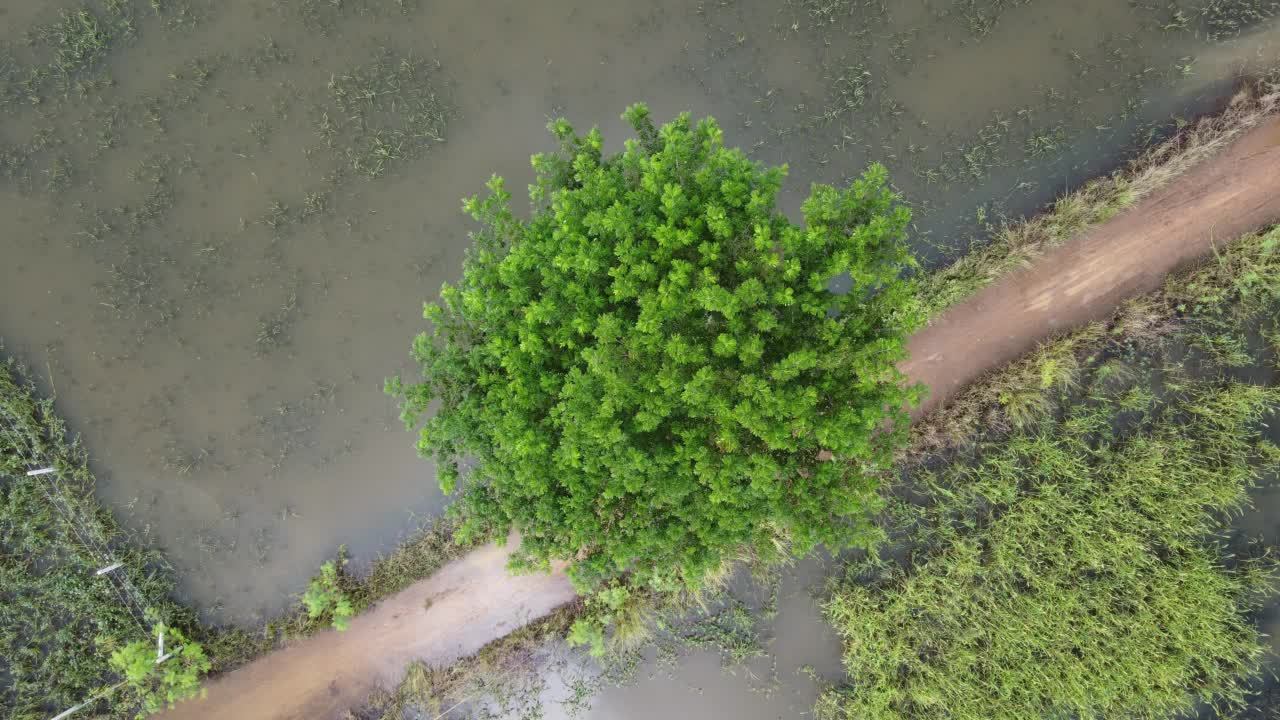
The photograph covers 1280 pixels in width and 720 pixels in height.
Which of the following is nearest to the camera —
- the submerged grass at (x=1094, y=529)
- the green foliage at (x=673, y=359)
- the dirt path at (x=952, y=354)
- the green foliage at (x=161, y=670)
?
the green foliage at (x=673, y=359)

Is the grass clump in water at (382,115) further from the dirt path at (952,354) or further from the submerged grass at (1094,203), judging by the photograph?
the submerged grass at (1094,203)

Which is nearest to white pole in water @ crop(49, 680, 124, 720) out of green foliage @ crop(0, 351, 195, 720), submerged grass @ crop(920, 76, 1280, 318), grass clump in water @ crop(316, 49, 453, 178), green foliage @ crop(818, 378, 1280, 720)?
green foliage @ crop(0, 351, 195, 720)

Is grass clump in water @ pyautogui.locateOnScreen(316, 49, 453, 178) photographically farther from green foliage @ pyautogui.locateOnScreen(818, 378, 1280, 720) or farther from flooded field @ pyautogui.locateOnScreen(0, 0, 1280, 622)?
green foliage @ pyautogui.locateOnScreen(818, 378, 1280, 720)

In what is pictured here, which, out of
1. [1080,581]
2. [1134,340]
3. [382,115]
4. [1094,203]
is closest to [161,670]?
[382,115]

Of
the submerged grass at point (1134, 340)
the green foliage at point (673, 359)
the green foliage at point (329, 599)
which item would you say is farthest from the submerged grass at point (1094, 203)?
the green foliage at point (329, 599)

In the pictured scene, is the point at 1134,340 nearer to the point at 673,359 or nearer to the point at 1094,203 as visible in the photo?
the point at 1094,203
